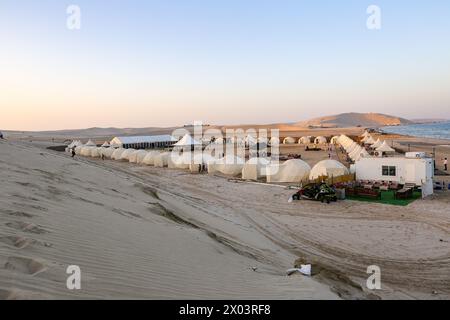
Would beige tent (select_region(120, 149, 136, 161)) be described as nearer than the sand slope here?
No

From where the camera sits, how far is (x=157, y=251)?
635cm

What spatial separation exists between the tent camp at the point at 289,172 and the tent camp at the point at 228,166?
4.15m

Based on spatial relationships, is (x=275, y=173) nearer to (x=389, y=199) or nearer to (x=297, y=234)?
(x=389, y=199)

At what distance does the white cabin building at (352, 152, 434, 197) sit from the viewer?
66.7 ft

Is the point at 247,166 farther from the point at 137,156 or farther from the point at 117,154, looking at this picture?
the point at 117,154

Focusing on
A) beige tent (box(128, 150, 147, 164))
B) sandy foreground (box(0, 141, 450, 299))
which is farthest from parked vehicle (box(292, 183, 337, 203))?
beige tent (box(128, 150, 147, 164))

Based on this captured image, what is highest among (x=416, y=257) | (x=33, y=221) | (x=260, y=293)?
(x=33, y=221)

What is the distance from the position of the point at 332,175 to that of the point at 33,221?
1913 cm

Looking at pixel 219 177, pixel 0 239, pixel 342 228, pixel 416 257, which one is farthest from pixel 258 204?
pixel 0 239

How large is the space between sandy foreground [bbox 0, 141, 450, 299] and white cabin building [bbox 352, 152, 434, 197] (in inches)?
158

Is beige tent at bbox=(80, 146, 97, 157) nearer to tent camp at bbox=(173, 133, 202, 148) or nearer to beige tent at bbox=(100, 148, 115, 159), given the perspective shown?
beige tent at bbox=(100, 148, 115, 159)

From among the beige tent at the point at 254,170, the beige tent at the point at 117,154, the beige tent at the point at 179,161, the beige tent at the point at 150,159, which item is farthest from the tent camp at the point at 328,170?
the beige tent at the point at 117,154

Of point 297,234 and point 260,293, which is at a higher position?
point 260,293

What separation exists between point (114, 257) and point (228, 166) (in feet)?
80.8
